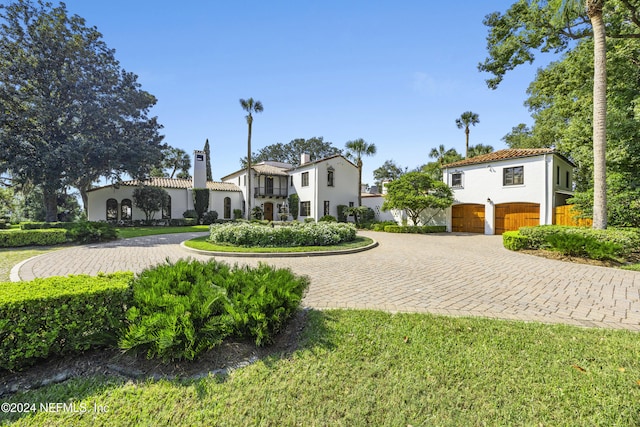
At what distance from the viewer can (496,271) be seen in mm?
7738

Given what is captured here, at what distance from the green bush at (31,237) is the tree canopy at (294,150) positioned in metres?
42.9

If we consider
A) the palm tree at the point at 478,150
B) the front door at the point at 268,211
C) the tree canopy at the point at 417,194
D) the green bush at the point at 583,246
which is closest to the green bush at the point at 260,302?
the green bush at the point at 583,246

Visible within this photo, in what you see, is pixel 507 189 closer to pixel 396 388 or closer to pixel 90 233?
pixel 396 388

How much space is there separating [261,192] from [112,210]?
14.5 metres

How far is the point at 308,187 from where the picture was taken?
2766 centimetres

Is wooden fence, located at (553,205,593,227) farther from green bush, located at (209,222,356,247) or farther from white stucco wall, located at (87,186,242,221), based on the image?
white stucco wall, located at (87,186,242,221)

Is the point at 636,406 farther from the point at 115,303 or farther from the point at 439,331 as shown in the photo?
the point at 115,303

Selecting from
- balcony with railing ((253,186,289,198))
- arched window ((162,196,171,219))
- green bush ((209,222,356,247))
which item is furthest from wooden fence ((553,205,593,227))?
arched window ((162,196,171,219))

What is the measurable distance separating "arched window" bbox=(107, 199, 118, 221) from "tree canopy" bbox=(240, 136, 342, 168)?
3062 centimetres

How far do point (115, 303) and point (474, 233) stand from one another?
22039 mm

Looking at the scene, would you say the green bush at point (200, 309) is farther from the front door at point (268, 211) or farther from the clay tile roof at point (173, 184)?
the clay tile roof at point (173, 184)

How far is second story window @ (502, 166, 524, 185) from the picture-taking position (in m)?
18.2

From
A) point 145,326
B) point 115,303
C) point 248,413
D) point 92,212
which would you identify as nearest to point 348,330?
point 248,413

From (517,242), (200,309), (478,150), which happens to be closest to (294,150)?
(478,150)
